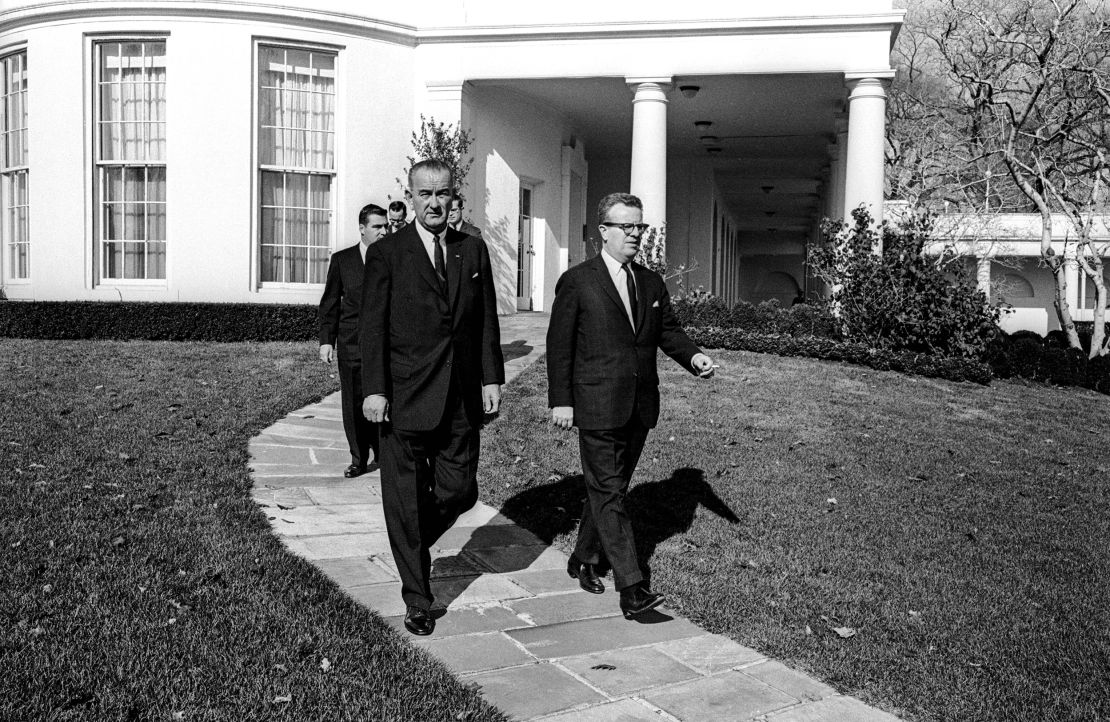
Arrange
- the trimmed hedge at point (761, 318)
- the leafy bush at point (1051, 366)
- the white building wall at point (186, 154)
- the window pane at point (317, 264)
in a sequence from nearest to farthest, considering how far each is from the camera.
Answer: the leafy bush at point (1051, 366) < the trimmed hedge at point (761, 318) < the white building wall at point (186, 154) < the window pane at point (317, 264)

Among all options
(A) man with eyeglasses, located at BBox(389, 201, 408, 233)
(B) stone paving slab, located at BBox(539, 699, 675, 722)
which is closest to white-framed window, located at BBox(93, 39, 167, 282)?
(A) man with eyeglasses, located at BBox(389, 201, 408, 233)

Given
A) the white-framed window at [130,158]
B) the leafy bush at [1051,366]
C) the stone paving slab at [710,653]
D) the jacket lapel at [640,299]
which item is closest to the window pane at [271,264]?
the white-framed window at [130,158]

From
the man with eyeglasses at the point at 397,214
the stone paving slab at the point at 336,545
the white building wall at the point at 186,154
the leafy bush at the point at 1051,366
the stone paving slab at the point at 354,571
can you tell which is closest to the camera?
the stone paving slab at the point at 354,571

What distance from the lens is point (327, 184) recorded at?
16484 millimetres

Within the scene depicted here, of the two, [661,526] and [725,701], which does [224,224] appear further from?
[725,701]

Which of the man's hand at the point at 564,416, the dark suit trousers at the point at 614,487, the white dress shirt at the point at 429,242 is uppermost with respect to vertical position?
the white dress shirt at the point at 429,242

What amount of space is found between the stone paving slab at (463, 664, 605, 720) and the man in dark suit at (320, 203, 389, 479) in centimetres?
345

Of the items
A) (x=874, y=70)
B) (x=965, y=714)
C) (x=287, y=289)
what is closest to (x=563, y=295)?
(x=965, y=714)

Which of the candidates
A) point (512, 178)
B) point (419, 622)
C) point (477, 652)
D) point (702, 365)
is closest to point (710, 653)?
point (477, 652)

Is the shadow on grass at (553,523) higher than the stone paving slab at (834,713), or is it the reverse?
the shadow on grass at (553,523)

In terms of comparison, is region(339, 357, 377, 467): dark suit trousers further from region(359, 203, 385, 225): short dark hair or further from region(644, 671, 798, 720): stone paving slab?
region(644, 671, 798, 720): stone paving slab

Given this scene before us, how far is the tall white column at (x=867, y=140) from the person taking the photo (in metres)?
16.2

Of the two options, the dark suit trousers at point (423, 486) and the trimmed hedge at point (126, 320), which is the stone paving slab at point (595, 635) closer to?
the dark suit trousers at point (423, 486)

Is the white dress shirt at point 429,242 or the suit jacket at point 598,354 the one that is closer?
the white dress shirt at point 429,242
